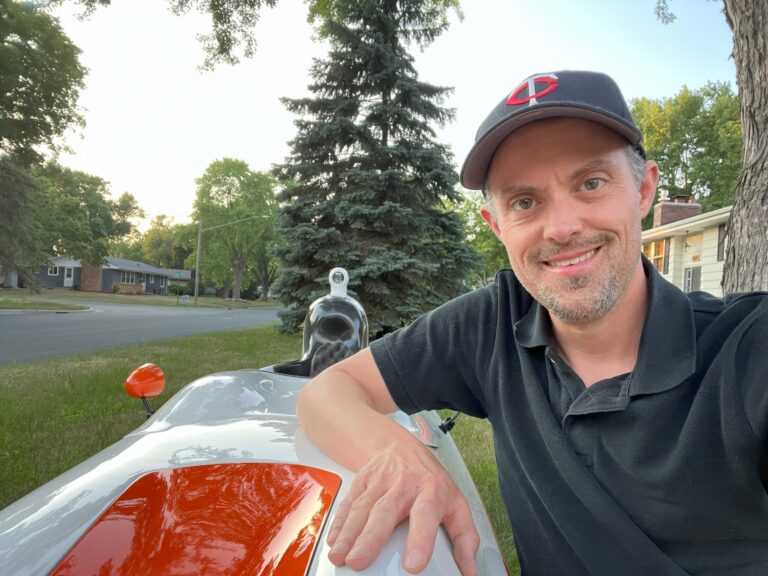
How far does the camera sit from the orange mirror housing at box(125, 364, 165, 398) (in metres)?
2.01

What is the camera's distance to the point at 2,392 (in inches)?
242

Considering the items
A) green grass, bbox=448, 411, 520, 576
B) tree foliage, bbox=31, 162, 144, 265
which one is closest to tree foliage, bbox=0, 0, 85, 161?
tree foliage, bbox=31, 162, 144, 265

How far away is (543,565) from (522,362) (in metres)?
0.50

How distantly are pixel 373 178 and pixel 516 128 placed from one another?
34.7ft

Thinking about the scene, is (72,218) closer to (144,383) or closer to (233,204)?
(233,204)

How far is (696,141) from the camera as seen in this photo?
114 ft

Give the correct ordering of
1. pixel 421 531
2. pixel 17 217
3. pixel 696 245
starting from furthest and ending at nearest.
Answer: pixel 696 245 → pixel 17 217 → pixel 421 531

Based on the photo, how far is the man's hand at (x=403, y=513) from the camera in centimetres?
93

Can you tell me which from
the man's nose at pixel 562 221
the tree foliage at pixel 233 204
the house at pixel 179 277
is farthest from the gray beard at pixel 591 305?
the house at pixel 179 277

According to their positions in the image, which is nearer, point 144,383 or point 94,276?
point 144,383

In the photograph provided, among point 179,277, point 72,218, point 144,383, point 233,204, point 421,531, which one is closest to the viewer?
point 421,531

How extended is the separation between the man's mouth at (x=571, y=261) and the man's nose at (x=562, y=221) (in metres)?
0.05

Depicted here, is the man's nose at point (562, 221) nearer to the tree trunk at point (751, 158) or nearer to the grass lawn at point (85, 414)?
the grass lawn at point (85, 414)

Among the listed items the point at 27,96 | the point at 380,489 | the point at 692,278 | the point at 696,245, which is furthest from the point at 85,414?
the point at 692,278
